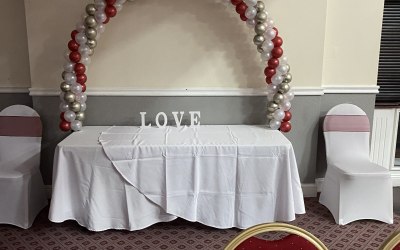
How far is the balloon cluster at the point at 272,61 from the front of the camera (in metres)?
3.22

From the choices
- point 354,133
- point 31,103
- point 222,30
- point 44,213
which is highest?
point 222,30

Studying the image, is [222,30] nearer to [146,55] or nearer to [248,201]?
[146,55]

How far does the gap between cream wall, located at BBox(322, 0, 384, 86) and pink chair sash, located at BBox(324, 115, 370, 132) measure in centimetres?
33

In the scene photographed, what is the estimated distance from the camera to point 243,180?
9.89 ft

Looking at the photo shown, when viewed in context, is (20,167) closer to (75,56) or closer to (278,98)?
(75,56)

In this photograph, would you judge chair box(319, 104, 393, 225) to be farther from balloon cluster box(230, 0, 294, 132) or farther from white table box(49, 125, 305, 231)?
balloon cluster box(230, 0, 294, 132)

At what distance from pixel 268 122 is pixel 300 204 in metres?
0.79

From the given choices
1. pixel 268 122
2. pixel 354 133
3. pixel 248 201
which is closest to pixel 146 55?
pixel 268 122

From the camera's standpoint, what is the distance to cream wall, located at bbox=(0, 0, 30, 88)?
3.50m

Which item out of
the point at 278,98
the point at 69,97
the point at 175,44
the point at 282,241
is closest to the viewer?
the point at 282,241

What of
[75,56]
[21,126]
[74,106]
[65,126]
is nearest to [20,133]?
[21,126]

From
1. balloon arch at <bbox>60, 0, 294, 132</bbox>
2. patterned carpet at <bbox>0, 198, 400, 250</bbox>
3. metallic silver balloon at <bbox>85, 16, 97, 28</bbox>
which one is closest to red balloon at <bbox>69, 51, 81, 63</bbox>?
balloon arch at <bbox>60, 0, 294, 132</bbox>

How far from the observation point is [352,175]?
3.11 meters

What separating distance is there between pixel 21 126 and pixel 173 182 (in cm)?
146
